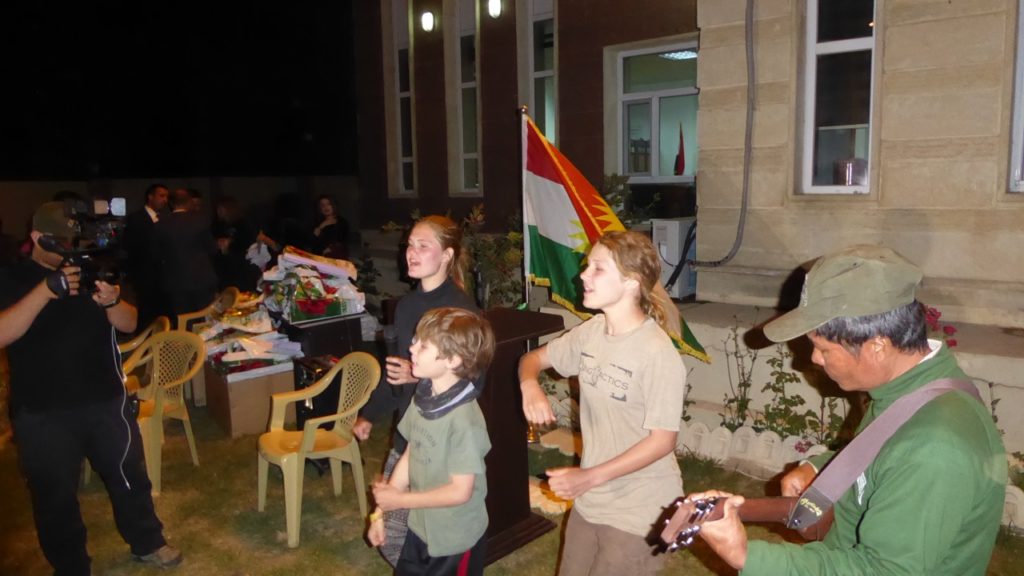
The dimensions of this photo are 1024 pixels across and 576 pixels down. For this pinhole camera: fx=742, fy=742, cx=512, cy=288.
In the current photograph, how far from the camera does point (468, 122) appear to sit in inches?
530

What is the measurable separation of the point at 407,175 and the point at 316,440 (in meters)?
10.4

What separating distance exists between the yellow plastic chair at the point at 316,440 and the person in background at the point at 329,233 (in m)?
5.09

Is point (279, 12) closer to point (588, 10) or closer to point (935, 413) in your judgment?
point (588, 10)

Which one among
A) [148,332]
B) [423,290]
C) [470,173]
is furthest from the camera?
[470,173]

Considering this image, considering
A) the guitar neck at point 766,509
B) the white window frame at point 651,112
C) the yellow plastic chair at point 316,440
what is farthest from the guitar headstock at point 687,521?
the white window frame at point 651,112

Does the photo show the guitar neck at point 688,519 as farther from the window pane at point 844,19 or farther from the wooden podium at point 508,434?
the window pane at point 844,19

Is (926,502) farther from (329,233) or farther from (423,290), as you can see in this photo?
(329,233)

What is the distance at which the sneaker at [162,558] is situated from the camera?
409 cm

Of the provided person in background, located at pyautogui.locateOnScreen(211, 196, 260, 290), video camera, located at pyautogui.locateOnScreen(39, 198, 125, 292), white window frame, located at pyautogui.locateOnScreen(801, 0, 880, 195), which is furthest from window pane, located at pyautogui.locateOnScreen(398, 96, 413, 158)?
video camera, located at pyautogui.locateOnScreen(39, 198, 125, 292)

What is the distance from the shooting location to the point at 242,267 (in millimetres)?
9125

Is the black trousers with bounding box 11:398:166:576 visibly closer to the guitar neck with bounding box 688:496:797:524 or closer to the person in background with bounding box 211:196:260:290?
the guitar neck with bounding box 688:496:797:524

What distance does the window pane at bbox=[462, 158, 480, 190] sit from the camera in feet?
44.6

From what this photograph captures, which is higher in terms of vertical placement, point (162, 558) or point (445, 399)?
point (445, 399)

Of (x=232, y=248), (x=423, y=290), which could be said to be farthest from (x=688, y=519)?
(x=232, y=248)
